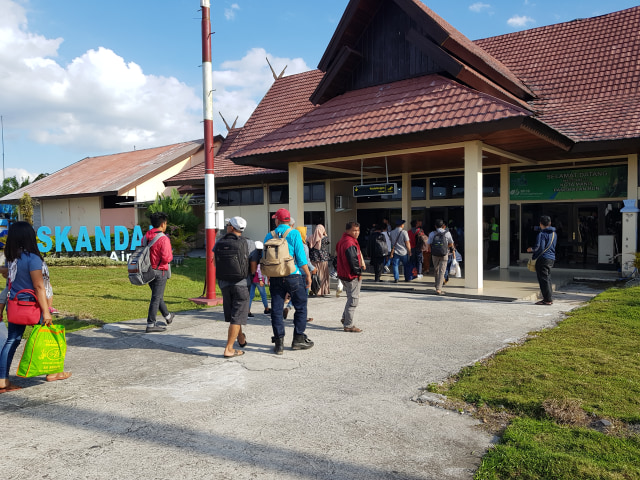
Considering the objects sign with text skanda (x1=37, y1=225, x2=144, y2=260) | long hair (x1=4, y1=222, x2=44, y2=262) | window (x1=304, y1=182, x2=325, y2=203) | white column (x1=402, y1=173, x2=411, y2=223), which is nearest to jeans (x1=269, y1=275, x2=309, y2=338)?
long hair (x1=4, y1=222, x2=44, y2=262)

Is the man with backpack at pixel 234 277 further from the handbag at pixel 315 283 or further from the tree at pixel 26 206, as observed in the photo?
the tree at pixel 26 206

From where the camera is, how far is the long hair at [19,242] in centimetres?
477

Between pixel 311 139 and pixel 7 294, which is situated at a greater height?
pixel 311 139

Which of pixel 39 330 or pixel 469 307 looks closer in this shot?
pixel 39 330

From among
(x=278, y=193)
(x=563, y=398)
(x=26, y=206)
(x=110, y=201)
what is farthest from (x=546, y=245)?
(x=26, y=206)

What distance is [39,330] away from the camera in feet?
15.7

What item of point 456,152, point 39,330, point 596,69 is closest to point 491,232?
point 456,152

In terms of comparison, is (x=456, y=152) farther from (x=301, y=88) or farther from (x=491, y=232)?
(x=301, y=88)

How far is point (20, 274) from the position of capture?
4.80 meters

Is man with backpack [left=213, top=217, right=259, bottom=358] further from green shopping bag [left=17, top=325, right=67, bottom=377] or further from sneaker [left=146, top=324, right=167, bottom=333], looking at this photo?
sneaker [left=146, top=324, right=167, bottom=333]

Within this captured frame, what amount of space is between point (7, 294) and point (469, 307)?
7.42 metres

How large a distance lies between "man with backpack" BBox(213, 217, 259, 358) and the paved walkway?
1.34 ft

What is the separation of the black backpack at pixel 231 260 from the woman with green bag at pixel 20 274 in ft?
6.19

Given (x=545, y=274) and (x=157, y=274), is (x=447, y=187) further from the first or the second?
(x=157, y=274)
